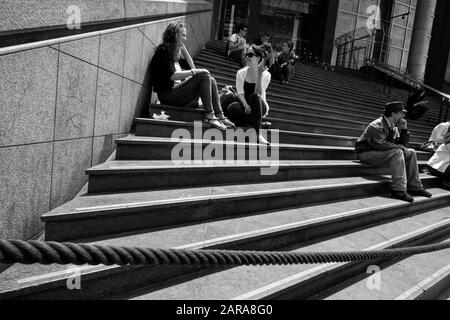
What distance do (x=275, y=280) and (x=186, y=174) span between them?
136cm

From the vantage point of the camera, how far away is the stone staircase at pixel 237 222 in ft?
6.88

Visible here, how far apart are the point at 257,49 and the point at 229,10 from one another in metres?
16.2

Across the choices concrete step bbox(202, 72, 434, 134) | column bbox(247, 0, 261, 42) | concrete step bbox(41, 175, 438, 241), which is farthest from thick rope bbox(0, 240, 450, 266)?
column bbox(247, 0, 261, 42)

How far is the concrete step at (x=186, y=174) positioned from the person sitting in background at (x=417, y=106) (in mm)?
7949

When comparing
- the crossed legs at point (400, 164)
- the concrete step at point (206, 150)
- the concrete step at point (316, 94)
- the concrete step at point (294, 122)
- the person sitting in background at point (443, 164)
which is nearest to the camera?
the concrete step at point (206, 150)

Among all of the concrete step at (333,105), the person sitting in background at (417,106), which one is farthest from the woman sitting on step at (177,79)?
the person sitting in background at (417,106)

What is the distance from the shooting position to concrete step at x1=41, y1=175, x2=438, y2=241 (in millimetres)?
2170

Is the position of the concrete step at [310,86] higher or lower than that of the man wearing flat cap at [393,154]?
higher

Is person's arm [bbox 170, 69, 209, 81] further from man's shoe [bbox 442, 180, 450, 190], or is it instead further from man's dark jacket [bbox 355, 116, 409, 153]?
man's shoe [bbox 442, 180, 450, 190]

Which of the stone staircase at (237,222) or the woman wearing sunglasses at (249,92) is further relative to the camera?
the woman wearing sunglasses at (249,92)

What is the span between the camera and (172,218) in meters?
2.63

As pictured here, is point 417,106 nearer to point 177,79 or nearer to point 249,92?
point 249,92

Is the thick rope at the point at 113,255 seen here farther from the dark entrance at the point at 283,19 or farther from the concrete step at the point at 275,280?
the dark entrance at the point at 283,19
